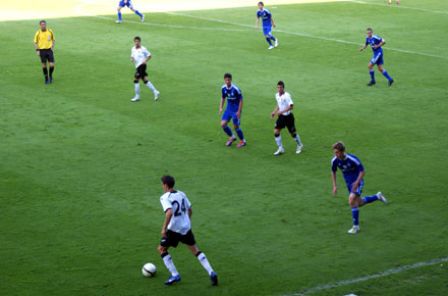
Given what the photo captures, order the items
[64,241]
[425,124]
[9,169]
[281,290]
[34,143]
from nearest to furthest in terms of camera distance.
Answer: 1. [281,290]
2. [64,241]
3. [9,169]
4. [34,143]
5. [425,124]

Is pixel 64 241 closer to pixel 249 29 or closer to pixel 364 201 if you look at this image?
pixel 364 201

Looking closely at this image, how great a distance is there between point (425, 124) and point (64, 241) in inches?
550

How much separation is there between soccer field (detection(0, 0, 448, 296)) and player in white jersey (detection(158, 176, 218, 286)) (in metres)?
0.39

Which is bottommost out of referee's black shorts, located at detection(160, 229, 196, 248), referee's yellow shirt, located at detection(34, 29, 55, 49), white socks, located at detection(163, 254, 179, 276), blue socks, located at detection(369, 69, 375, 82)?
white socks, located at detection(163, 254, 179, 276)

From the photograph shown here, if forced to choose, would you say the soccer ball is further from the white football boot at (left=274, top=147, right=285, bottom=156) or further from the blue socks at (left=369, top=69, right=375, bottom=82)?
the blue socks at (left=369, top=69, right=375, bottom=82)

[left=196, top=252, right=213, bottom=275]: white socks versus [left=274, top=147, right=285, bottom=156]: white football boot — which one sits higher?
[left=196, top=252, right=213, bottom=275]: white socks

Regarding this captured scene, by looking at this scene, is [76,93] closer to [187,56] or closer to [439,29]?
[187,56]

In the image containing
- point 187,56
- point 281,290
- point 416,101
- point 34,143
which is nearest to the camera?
point 281,290

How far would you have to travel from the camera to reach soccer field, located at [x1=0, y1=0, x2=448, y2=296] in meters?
16.6

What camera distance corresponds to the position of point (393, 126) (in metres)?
27.2

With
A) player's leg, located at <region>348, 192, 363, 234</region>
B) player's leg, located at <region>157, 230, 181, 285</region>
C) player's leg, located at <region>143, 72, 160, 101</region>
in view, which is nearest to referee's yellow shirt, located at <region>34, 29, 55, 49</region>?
player's leg, located at <region>143, 72, 160, 101</region>

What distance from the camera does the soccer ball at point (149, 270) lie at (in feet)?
53.1

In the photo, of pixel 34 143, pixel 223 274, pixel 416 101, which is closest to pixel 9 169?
pixel 34 143

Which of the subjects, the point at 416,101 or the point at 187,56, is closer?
the point at 416,101
